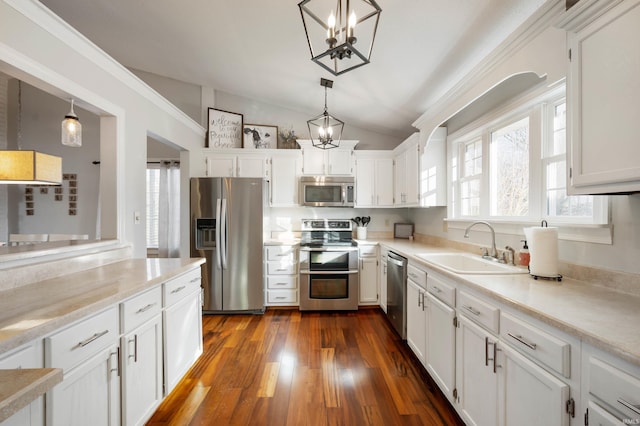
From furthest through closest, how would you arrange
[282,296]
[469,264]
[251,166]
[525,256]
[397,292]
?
[251,166] → [282,296] → [397,292] → [469,264] → [525,256]

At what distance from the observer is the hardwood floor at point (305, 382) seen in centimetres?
167

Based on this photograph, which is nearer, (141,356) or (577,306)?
(577,306)

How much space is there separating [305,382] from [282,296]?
4.97 ft

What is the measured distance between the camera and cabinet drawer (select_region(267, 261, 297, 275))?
3441 millimetres

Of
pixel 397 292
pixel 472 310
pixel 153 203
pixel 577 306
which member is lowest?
pixel 397 292

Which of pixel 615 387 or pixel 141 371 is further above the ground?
pixel 615 387

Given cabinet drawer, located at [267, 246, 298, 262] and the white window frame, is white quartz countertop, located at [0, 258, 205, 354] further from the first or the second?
the white window frame

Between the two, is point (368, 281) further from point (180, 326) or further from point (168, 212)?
point (168, 212)

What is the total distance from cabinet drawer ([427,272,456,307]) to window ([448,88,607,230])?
774mm

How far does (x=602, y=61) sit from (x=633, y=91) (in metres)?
0.20

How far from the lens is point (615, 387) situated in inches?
30.0

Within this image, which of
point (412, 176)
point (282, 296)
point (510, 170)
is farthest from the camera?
point (282, 296)

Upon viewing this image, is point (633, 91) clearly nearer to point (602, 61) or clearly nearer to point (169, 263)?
point (602, 61)

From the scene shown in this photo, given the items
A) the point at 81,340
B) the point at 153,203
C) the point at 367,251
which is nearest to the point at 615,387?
the point at 81,340
